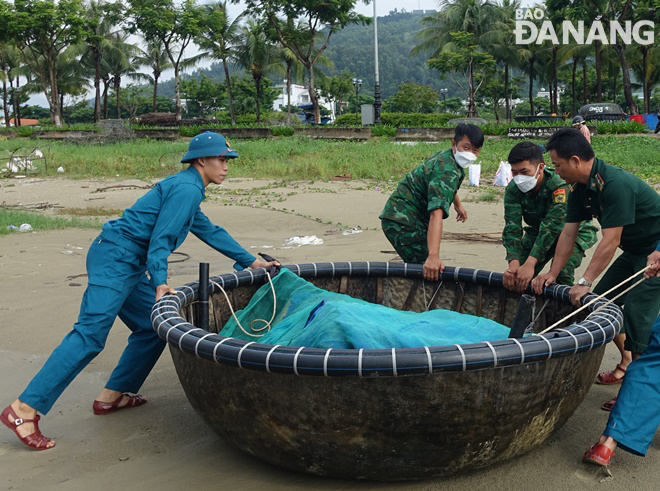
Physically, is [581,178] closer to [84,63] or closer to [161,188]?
[161,188]

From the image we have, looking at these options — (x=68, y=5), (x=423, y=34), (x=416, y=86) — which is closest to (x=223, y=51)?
(x=68, y=5)

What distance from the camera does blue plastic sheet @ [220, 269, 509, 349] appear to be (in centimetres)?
309

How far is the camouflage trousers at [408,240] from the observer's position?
4910mm

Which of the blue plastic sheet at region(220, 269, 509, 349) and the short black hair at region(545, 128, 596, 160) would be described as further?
the short black hair at region(545, 128, 596, 160)

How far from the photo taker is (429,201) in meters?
4.50

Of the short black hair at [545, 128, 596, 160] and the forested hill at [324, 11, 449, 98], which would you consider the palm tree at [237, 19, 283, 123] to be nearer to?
the short black hair at [545, 128, 596, 160]

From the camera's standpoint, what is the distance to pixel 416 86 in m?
60.5

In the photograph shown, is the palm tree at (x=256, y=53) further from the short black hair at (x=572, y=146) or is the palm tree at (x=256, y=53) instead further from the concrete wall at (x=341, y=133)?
the short black hair at (x=572, y=146)

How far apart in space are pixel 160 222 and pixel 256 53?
38238 mm

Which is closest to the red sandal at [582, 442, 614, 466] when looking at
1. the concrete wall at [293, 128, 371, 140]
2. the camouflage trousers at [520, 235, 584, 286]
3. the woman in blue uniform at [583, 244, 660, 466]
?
the woman in blue uniform at [583, 244, 660, 466]

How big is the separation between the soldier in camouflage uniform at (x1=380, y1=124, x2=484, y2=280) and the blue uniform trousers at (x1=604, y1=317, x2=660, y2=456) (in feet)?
4.86

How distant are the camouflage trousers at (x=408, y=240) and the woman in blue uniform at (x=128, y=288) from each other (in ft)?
4.77

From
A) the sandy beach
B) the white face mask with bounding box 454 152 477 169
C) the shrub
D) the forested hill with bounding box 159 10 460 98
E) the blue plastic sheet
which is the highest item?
the forested hill with bounding box 159 10 460 98

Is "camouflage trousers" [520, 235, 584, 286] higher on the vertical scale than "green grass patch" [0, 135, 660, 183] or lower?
lower
